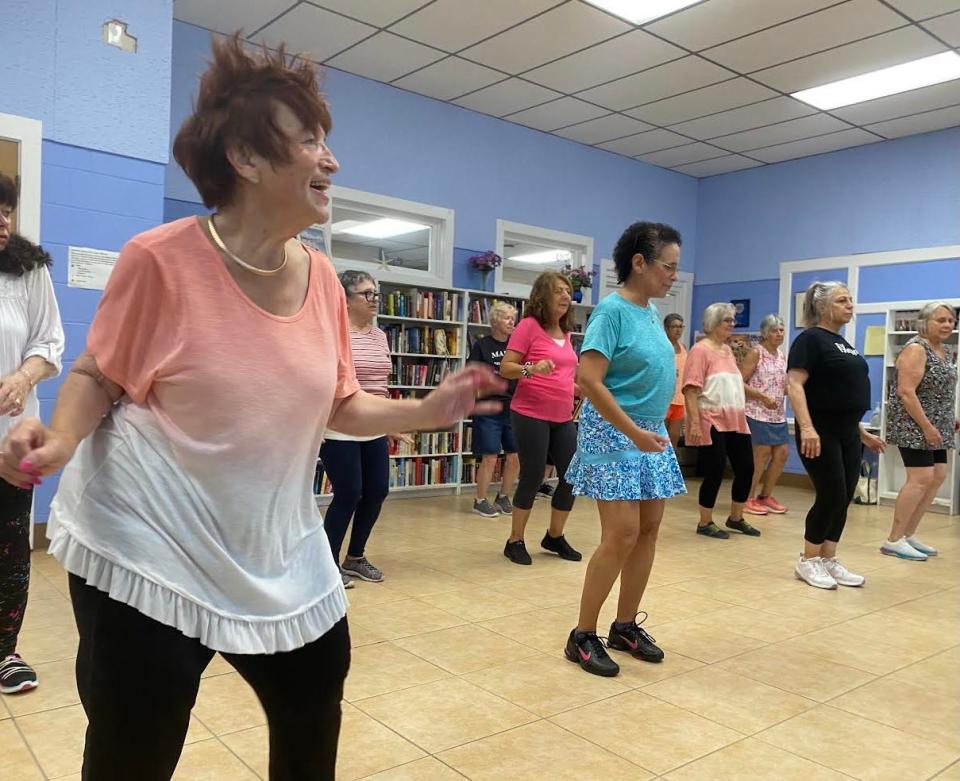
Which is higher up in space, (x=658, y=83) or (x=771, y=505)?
(x=658, y=83)

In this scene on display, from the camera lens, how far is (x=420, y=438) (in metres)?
6.57

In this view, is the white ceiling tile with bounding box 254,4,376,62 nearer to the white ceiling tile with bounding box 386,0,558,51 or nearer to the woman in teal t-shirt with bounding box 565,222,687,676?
the white ceiling tile with bounding box 386,0,558,51

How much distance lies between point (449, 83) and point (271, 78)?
227 inches

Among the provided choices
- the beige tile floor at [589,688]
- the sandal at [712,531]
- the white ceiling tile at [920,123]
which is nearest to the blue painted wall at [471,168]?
the white ceiling tile at [920,123]

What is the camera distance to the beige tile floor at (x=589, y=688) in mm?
2014

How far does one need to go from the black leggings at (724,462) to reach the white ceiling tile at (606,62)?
110 inches

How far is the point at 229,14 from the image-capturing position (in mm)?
5379

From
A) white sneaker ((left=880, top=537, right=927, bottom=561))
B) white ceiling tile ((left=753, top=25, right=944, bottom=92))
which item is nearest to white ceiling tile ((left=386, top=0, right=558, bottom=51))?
white ceiling tile ((left=753, top=25, right=944, bottom=92))

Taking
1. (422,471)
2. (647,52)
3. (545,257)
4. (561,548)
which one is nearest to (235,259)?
(561,548)

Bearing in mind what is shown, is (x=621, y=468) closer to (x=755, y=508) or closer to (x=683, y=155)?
(x=755, y=508)

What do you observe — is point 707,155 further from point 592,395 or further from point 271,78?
point 271,78

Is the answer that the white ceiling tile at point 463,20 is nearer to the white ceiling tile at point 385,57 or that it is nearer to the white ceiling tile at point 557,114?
the white ceiling tile at point 385,57

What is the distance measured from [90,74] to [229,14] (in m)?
1.49

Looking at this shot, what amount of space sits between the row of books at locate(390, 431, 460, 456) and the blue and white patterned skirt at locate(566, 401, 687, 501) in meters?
3.90
